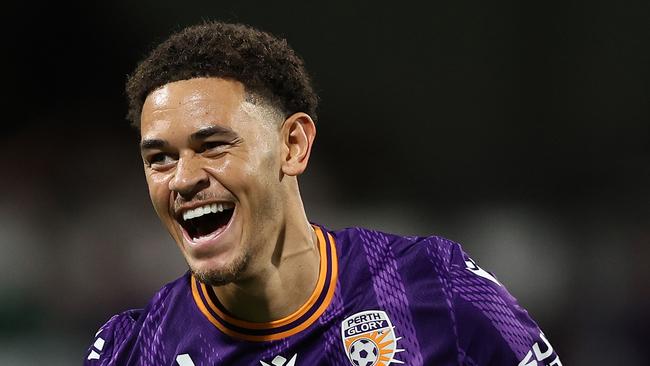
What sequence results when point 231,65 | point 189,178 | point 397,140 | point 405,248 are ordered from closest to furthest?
point 189,178 → point 231,65 → point 405,248 → point 397,140

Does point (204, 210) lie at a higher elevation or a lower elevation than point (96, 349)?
higher

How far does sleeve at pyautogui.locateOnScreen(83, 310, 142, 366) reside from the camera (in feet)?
5.44

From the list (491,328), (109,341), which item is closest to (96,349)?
(109,341)

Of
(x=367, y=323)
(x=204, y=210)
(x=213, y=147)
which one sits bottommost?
(x=367, y=323)

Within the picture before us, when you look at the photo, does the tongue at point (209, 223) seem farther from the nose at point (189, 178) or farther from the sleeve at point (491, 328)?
the sleeve at point (491, 328)

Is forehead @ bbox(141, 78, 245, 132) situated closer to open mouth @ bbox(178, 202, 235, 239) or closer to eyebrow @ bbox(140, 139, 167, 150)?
eyebrow @ bbox(140, 139, 167, 150)

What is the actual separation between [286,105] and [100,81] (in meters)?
2.43

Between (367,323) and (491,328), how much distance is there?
0.76 feet

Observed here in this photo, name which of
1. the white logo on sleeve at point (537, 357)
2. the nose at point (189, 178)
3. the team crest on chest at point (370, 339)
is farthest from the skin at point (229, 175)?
the white logo on sleeve at point (537, 357)

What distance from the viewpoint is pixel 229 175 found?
1.38 m

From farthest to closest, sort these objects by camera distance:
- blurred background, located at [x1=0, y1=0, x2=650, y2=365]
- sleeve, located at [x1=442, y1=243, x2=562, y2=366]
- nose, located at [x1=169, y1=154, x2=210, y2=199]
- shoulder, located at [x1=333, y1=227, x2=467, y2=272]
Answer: blurred background, located at [x1=0, y1=0, x2=650, y2=365]
shoulder, located at [x1=333, y1=227, x2=467, y2=272]
sleeve, located at [x1=442, y1=243, x2=562, y2=366]
nose, located at [x1=169, y1=154, x2=210, y2=199]

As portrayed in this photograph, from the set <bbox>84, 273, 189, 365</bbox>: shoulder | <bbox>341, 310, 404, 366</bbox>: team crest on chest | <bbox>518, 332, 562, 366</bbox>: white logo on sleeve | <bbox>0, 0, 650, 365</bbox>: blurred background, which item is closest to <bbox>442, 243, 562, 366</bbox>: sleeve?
<bbox>518, 332, 562, 366</bbox>: white logo on sleeve

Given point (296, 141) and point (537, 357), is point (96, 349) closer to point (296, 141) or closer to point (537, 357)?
point (296, 141)
